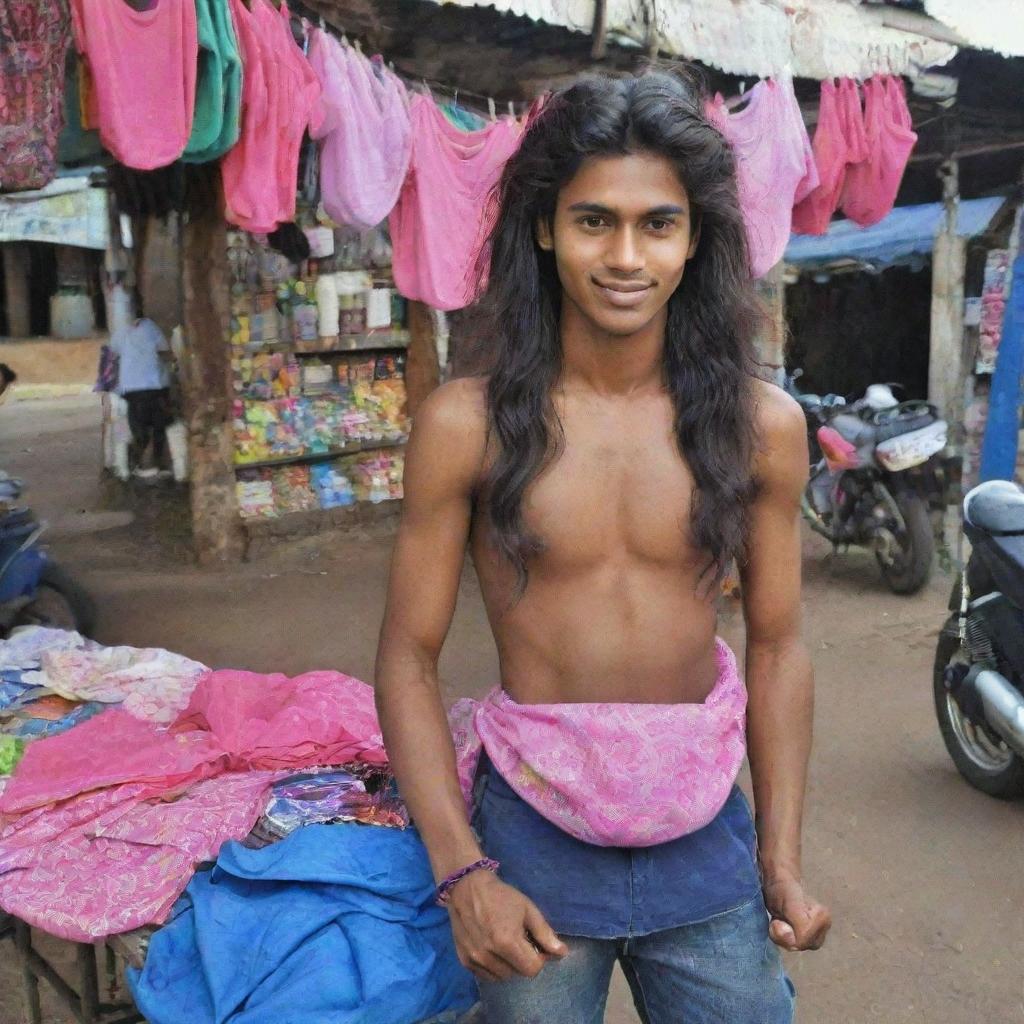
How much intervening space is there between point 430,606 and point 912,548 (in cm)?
512

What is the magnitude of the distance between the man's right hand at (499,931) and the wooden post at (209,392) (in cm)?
580

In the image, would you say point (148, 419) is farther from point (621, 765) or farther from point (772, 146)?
point (621, 765)

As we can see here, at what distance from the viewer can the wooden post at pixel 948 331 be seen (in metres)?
8.16

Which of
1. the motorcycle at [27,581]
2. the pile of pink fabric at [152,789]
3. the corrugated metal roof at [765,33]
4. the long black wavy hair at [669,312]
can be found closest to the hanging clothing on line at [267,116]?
the corrugated metal roof at [765,33]

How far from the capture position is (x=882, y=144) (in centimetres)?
566

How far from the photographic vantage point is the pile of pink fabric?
189cm

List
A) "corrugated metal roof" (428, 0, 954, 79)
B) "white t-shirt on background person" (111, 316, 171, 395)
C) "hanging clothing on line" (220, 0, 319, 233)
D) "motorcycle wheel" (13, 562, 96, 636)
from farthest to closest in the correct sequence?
1. "white t-shirt on background person" (111, 316, 171, 395)
2. "corrugated metal roof" (428, 0, 954, 79)
3. "motorcycle wheel" (13, 562, 96, 636)
4. "hanging clothing on line" (220, 0, 319, 233)

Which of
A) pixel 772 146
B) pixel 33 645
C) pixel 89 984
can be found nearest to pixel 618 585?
pixel 89 984

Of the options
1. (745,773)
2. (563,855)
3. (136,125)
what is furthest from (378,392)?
(563,855)

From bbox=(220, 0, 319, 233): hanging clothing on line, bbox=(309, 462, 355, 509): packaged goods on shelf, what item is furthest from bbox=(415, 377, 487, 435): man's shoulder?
bbox=(309, 462, 355, 509): packaged goods on shelf

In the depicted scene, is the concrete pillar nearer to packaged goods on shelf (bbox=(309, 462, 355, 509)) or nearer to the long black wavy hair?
packaged goods on shelf (bbox=(309, 462, 355, 509))

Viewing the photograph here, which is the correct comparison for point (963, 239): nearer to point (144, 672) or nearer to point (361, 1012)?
point (144, 672)

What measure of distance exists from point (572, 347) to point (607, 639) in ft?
1.38

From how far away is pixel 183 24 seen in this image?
3.81m
